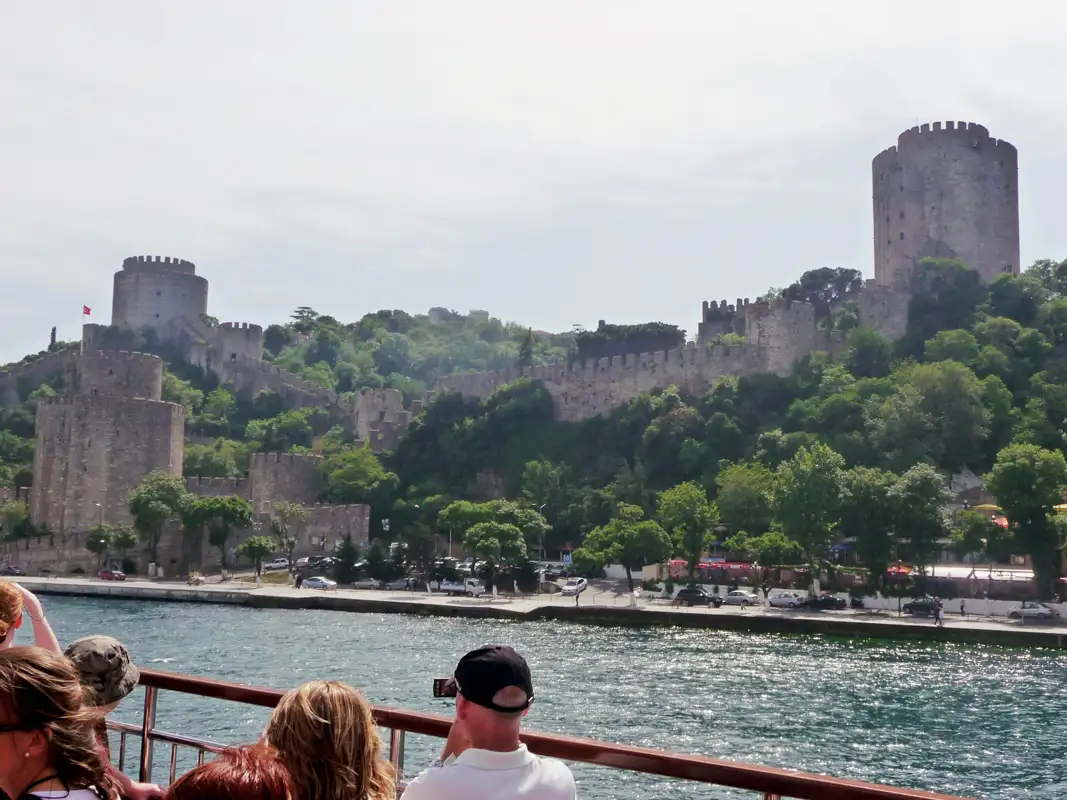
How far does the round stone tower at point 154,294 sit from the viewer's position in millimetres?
78938

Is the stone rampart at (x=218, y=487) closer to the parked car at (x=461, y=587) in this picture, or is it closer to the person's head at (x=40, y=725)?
the parked car at (x=461, y=587)

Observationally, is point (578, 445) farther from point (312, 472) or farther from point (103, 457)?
point (103, 457)

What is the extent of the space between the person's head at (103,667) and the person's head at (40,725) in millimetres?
1042

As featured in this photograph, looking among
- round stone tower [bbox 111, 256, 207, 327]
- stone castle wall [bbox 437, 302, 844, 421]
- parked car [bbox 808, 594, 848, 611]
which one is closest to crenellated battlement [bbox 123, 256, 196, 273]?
round stone tower [bbox 111, 256, 207, 327]

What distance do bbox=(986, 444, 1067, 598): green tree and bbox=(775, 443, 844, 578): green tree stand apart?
5.07 metres

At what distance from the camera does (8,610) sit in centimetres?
326

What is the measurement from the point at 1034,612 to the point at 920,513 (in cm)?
481

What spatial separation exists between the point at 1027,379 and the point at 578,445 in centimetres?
2109

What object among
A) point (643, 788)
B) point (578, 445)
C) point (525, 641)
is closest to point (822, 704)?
point (643, 788)

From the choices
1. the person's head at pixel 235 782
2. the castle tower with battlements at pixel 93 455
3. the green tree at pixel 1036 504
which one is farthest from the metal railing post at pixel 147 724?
the castle tower with battlements at pixel 93 455

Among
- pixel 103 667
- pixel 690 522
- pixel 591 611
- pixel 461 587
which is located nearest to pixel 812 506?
pixel 690 522

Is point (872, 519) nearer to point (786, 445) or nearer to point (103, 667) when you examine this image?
point (786, 445)

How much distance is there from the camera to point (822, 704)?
63.5 ft

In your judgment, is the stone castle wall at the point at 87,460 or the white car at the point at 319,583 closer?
the white car at the point at 319,583
